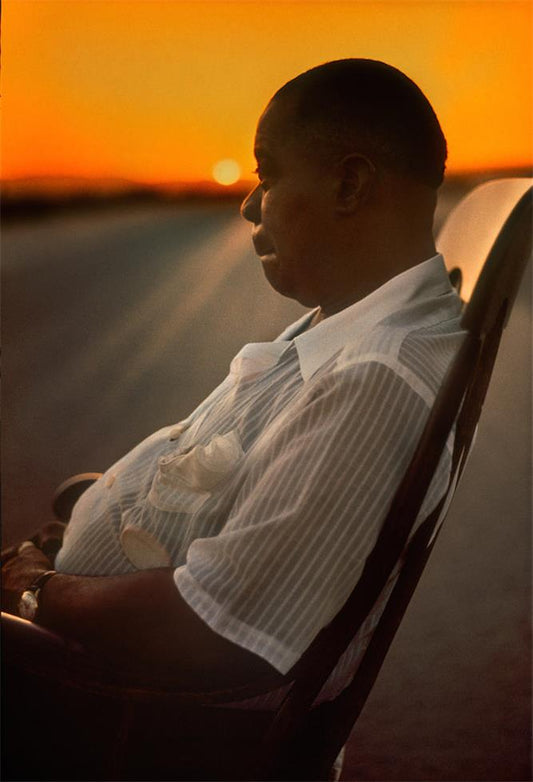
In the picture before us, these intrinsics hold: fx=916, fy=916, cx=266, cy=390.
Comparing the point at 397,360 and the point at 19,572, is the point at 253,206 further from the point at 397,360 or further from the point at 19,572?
the point at 19,572

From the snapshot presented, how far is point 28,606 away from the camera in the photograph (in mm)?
1486

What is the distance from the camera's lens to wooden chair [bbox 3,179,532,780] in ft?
4.02

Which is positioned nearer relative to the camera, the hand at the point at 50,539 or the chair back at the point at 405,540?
the chair back at the point at 405,540

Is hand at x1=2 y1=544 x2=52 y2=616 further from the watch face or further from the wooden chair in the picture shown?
the wooden chair

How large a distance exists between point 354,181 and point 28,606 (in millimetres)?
867

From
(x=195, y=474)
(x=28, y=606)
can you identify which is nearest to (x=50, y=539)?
(x=28, y=606)

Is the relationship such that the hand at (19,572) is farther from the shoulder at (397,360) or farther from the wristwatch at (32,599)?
the shoulder at (397,360)

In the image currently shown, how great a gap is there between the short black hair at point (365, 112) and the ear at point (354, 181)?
1cm

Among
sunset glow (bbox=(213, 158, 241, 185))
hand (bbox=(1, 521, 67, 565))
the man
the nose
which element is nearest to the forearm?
the man

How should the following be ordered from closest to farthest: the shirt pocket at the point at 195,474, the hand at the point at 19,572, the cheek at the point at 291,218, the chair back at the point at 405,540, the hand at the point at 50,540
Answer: the chair back at the point at 405,540
the shirt pocket at the point at 195,474
the cheek at the point at 291,218
the hand at the point at 19,572
the hand at the point at 50,540

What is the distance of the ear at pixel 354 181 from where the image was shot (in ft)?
4.81

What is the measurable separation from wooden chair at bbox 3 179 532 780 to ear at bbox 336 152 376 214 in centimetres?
24

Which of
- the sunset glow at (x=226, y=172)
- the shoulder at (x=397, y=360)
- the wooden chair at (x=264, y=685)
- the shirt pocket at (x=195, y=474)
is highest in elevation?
the sunset glow at (x=226, y=172)

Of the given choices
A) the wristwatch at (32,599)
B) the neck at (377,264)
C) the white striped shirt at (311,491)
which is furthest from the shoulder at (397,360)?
the wristwatch at (32,599)
